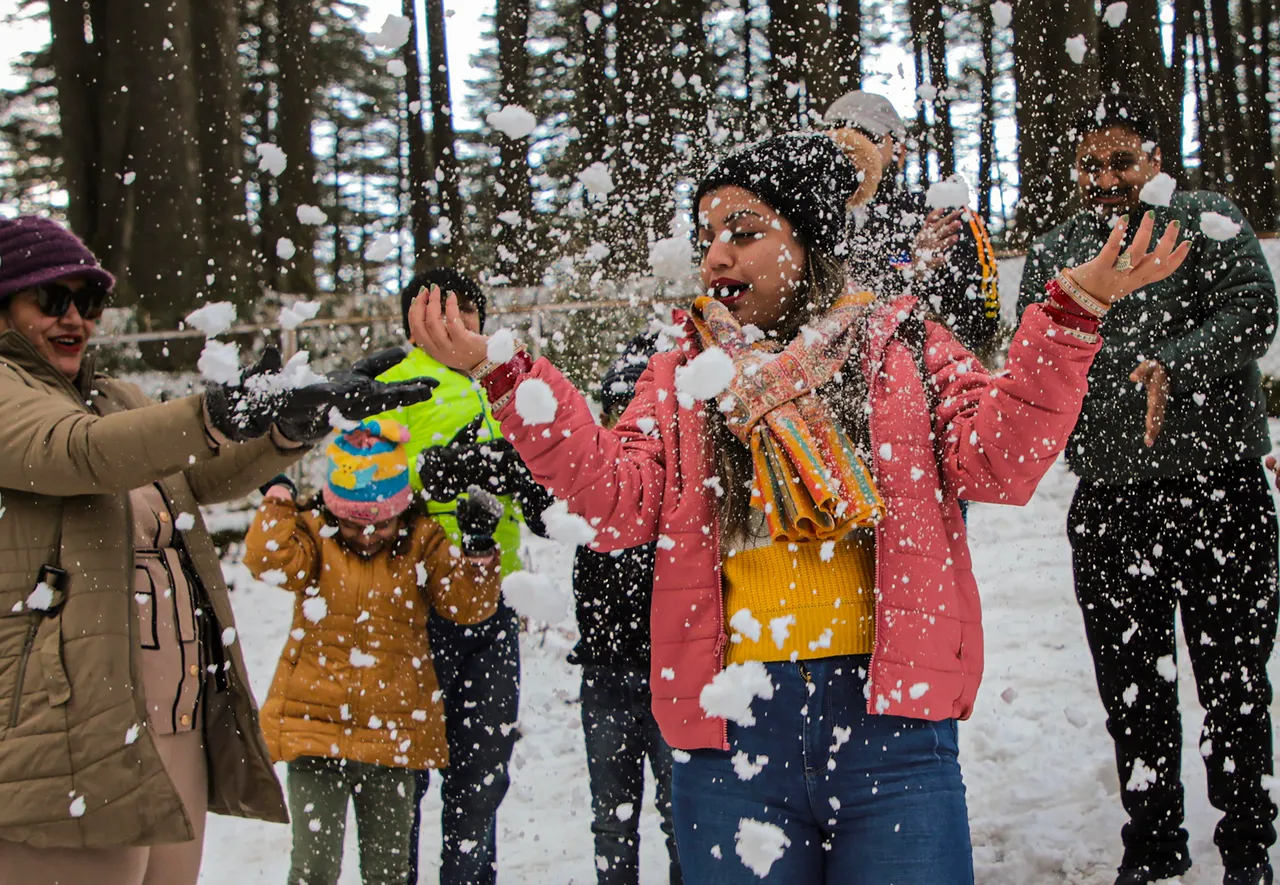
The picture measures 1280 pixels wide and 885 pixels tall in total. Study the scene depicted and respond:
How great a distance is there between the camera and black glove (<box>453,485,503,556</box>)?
10.8 ft

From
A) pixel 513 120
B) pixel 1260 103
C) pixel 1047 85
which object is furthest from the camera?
pixel 1260 103

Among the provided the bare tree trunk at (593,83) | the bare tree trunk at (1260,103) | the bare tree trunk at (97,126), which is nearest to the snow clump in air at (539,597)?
the bare tree trunk at (97,126)

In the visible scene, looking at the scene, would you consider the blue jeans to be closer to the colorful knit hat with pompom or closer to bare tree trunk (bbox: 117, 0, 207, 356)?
the colorful knit hat with pompom

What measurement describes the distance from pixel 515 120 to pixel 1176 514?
2.23 metres

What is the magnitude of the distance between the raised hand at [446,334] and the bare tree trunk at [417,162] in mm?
10766

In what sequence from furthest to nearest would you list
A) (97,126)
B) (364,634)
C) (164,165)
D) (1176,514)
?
(97,126) < (164,165) < (364,634) < (1176,514)

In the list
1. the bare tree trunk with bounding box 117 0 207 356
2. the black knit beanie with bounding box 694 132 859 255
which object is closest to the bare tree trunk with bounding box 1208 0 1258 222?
the bare tree trunk with bounding box 117 0 207 356

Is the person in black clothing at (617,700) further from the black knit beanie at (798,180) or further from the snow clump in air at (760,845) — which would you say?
the snow clump in air at (760,845)

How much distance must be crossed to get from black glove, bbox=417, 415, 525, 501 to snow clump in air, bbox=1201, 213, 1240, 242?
2.15 metres

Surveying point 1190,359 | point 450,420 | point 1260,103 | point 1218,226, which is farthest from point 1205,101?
point 450,420

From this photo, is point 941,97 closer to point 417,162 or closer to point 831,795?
point 417,162

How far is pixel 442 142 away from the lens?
1484 cm

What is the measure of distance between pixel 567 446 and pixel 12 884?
1417 millimetres

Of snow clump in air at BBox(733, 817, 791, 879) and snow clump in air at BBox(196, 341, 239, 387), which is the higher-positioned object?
snow clump in air at BBox(196, 341, 239, 387)
